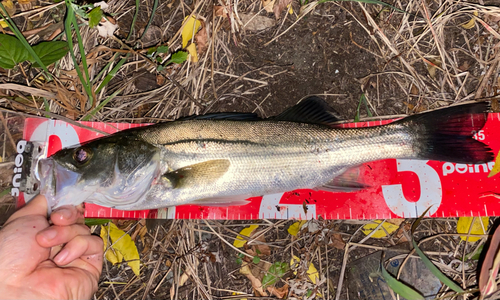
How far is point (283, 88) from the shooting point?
358cm

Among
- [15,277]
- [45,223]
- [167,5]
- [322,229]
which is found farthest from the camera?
[167,5]

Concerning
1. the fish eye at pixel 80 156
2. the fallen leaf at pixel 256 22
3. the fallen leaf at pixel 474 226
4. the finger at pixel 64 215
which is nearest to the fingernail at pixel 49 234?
the finger at pixel 64 215

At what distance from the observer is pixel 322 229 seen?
3.40m

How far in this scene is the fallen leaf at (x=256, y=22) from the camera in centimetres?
360

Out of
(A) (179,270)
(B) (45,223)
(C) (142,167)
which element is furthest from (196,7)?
(A) (179,270)

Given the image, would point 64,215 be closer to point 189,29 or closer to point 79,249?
point 79,249

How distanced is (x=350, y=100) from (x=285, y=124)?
39.0 inches

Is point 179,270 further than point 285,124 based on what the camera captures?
Yes

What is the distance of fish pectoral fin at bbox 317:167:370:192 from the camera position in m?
3.14

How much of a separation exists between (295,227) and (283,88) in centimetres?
154

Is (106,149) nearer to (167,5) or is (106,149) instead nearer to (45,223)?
(45,223)

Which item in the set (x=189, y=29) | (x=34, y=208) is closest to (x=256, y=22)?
(x=189, y=29)

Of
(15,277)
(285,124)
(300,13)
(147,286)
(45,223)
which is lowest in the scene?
(147,286)

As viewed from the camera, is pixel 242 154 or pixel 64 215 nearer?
pixel 64 215
